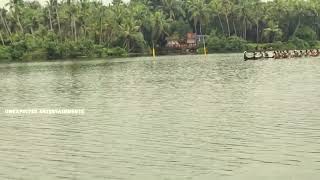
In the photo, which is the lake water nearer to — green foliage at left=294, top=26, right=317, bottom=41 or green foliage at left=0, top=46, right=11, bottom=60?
green foliage at left=0, top=46, right=11, bottom=60

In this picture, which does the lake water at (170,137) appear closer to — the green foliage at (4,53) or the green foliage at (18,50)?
the green foliage at (4,53)

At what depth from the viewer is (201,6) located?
172 m

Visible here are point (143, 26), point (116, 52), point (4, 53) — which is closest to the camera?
point (4, 53)

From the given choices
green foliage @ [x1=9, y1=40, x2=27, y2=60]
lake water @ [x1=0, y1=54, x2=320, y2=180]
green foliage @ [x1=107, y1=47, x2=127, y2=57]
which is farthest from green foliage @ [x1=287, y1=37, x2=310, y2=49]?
lake water @ [x1=0, y1=54, x2=320, y2=180]

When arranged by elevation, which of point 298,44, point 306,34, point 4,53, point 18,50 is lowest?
point 298,44

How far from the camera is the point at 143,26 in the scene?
161000 mm

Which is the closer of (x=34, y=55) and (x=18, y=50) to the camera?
(x=34, y=55)

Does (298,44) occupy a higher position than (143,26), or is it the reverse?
(143,26)

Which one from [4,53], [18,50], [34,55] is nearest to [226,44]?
[34,55]

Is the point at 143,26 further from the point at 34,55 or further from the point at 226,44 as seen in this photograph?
the point at 34,55

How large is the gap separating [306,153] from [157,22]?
142 m

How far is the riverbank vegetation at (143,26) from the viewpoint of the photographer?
14438 centimetres

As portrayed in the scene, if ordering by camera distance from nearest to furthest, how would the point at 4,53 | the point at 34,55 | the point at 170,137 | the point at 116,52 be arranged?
1. the point at 170,137
2. the point at 4,53
3. the point at 34,55
4. the point at 116,52

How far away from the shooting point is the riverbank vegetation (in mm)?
144375
